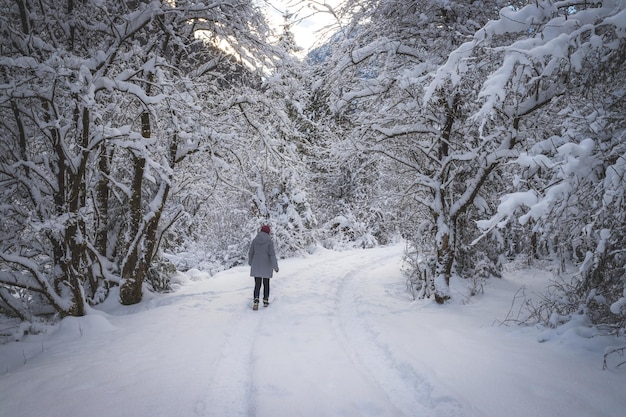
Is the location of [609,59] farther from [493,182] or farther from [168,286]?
[168,286]

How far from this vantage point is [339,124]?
8742 millimetres

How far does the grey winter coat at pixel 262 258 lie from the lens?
24.7ft

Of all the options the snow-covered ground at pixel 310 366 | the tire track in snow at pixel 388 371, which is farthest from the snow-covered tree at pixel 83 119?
the tire track in snow at pixel 388 371

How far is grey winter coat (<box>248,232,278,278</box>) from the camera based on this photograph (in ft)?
24.7

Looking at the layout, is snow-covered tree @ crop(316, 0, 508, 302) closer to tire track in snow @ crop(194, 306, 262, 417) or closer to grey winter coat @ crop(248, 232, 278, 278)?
grey winter coat @ crop(248, 232, 278, 278)

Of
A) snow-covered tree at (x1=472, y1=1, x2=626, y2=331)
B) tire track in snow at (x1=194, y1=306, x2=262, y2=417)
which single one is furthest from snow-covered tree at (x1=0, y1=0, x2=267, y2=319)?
snow-covered tree at (x1=472, y1=1, x2=626, y2=331)

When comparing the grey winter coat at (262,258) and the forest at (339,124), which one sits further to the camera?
the grey winter coat at (262,258)

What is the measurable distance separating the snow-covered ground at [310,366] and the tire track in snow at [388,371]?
2 cm

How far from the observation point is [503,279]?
32.1ft

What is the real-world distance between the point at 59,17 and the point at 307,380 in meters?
7.52

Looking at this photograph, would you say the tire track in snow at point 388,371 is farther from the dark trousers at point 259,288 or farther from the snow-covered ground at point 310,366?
the dark trousers at point 259,288

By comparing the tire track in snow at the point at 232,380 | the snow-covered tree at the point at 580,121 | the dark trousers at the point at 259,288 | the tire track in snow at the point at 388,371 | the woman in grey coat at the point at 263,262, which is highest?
the snow-covered tree at the point at 580,121

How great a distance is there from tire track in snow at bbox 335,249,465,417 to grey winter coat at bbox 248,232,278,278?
70.4 inches

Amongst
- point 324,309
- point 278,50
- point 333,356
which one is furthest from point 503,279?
point 278,50
